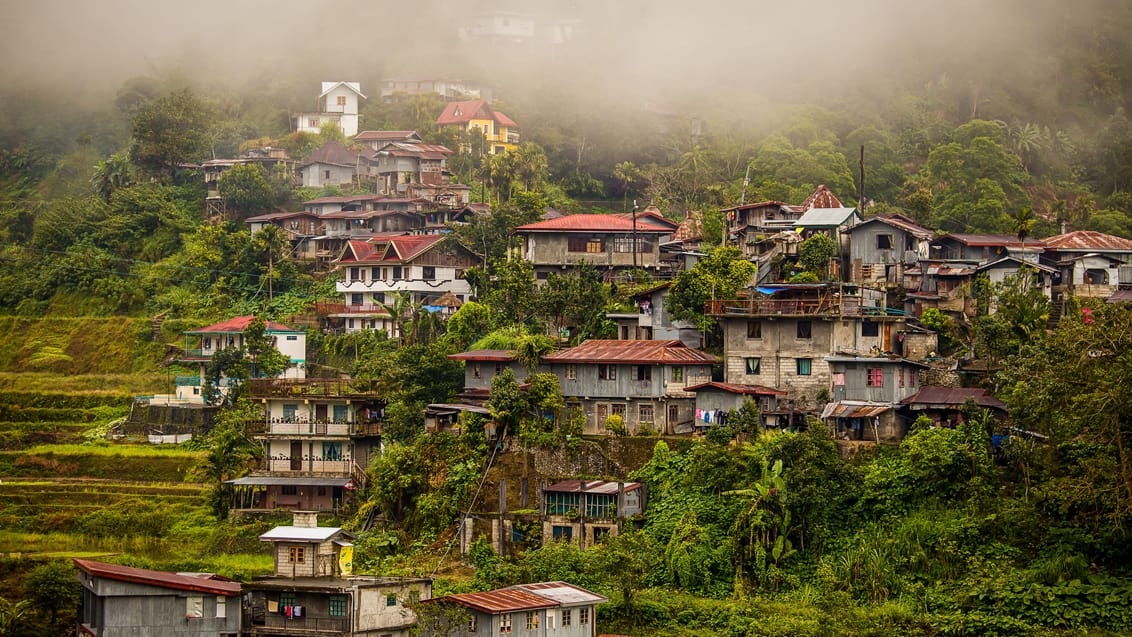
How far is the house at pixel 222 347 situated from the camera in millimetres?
56125

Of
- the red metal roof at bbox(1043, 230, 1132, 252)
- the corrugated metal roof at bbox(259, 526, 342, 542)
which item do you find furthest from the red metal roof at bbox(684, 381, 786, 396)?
the red metal roof at bbox(1043, 230, 1132, 252)

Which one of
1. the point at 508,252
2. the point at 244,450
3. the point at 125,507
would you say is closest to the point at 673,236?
the point at 508,252

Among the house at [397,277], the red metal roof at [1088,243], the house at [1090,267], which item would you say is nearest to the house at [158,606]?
the house at [397,277]

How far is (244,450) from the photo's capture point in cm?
4841

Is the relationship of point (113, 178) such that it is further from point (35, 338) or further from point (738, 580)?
point (738, 580)

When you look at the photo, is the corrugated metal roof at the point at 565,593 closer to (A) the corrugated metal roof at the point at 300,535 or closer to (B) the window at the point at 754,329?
(A) the corrugated metal roof at the point at 300,535

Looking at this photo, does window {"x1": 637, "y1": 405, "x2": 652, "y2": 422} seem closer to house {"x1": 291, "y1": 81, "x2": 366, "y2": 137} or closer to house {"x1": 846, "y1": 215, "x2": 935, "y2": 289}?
house {"x1": 846, "y1": 215, "x2": 935, "y2": 289}

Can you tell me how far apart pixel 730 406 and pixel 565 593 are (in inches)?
434

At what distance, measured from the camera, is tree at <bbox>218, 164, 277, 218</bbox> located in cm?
7144

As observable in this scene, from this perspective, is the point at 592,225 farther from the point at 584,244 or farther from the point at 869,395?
the point at 869,395

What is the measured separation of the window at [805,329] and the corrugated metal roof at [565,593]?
1277cm

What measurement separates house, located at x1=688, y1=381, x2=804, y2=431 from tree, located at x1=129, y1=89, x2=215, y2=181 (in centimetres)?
4174

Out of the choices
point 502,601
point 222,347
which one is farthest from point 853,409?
point 222,347

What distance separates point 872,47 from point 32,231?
52964mm
